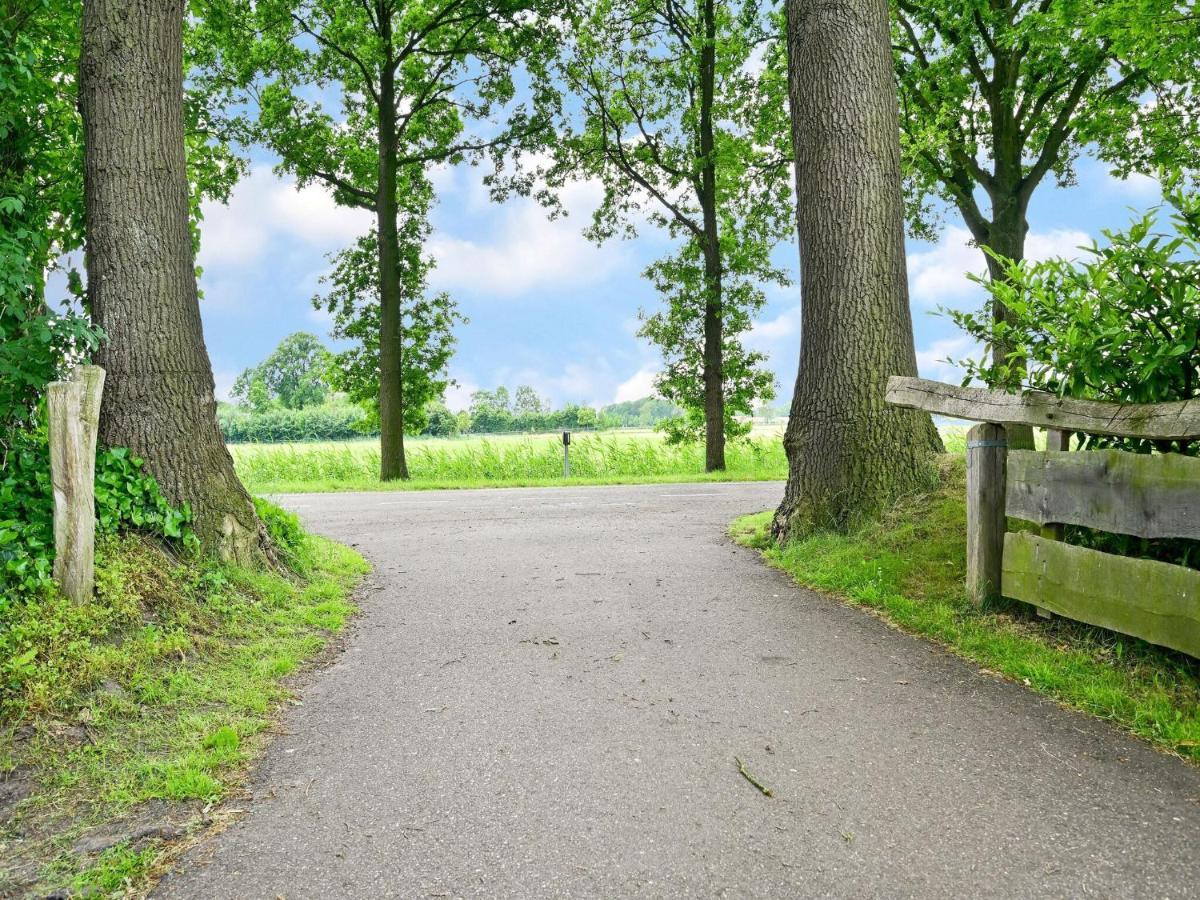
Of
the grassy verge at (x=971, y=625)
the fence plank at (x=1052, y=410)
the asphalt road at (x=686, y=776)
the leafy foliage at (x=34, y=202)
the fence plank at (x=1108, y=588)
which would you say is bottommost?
the asphalt road at (x=686, y=776)

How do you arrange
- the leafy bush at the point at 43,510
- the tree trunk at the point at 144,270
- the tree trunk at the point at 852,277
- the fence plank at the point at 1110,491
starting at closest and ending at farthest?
the fence plank at the point at 1110,491 < the leafy bush at the point at 43,510 < the tree trunk at the point at 144,270 < the tree trunk at the point at 852,277

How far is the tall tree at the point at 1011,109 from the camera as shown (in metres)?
17.1

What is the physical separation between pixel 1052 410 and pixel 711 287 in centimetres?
1619

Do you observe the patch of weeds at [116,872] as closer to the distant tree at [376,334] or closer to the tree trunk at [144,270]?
the tree trunk at [144,270]

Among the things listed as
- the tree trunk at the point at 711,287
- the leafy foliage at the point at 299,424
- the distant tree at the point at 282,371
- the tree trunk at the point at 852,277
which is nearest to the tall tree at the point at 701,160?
the tree trunk at the point at 711,287

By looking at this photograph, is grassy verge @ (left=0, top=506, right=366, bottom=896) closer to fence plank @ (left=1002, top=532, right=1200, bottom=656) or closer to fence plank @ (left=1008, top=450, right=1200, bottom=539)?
fence plank @ (left=1002, top=532, right=1200, bottom=656)

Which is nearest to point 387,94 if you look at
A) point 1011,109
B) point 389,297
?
point 389,297

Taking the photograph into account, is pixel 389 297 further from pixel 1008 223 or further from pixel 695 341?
pixel 1008 223

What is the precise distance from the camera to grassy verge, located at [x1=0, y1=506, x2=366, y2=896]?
289 cm

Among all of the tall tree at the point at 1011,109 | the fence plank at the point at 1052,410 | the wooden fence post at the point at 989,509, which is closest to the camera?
the fence plank at the point at 1052,410

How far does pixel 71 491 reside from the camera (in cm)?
460

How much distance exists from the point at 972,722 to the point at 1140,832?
0.99 metres

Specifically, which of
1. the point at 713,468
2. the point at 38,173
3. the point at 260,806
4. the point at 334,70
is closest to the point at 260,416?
the point at 334,70

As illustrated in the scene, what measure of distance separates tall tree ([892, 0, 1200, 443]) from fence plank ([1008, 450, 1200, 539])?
12.3 m
